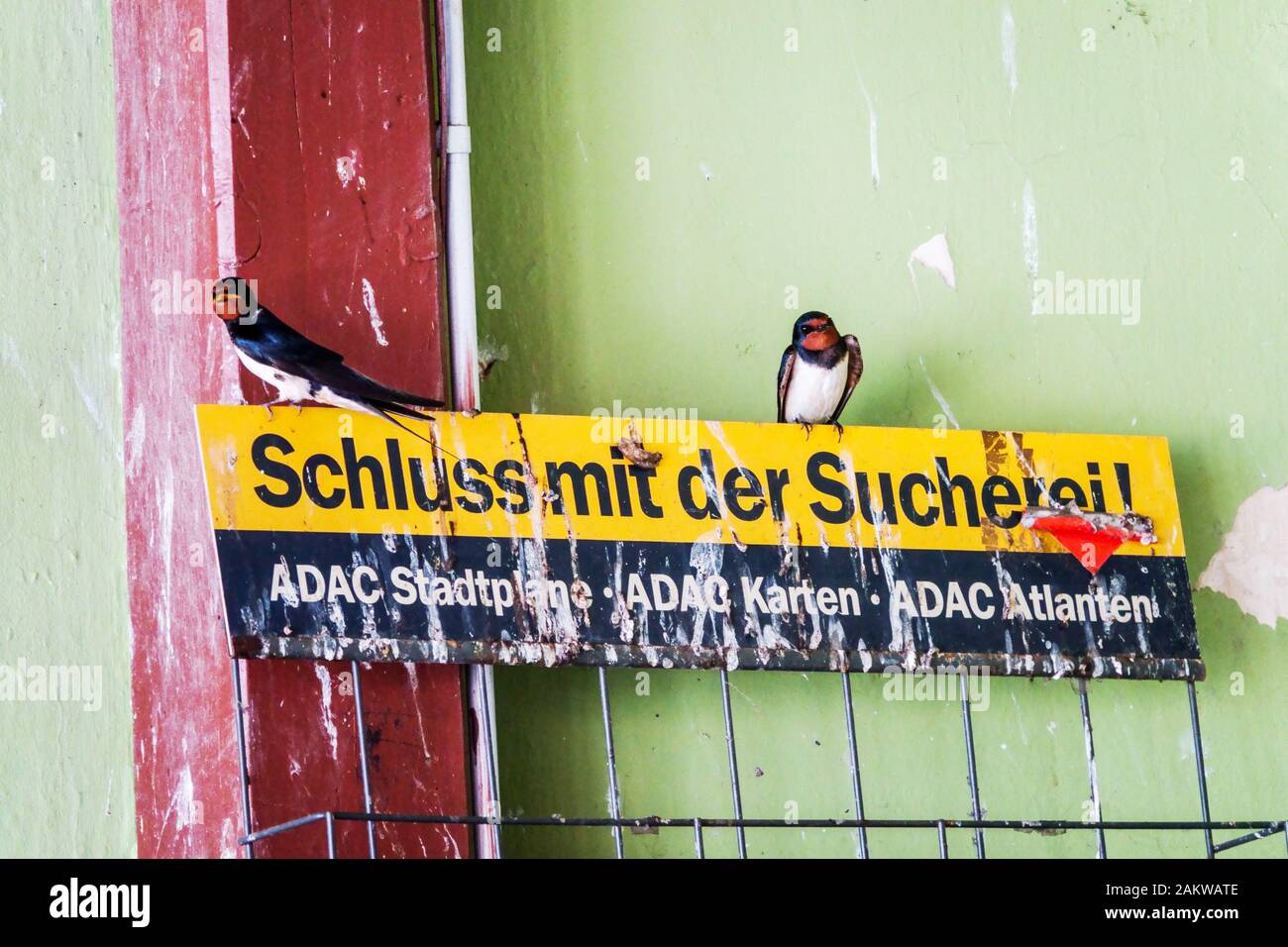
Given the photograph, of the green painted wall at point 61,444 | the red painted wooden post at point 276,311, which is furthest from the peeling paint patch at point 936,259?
the green painted wall at point 61,444

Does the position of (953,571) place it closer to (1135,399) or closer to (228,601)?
(1135,399)

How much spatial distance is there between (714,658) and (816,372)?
0.34 m

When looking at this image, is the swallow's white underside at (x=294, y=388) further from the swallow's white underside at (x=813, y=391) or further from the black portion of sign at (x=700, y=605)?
the swallow's white underside at (x=813, y=391)

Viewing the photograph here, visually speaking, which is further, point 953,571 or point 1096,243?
point 1096,243

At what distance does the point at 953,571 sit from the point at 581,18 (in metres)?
0.81

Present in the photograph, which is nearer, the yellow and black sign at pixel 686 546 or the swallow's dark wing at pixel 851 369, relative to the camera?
the yellow and black sign at pixel 686 546

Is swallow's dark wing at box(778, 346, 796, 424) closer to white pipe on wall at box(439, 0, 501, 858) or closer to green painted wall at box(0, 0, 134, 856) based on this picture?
white pipe on wall at box(439, 0, 501, 858)

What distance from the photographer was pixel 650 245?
2115 millimetres

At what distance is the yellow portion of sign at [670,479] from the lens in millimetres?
1828

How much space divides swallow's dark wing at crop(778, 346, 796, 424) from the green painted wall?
76 cm

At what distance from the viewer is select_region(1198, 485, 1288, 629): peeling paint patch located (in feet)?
6.77

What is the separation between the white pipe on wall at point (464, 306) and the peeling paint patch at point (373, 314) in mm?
87

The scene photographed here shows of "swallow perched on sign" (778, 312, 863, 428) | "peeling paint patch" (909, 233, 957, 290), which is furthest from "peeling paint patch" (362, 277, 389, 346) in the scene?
"peeling paint patch" (909, 233, 957, 290)
